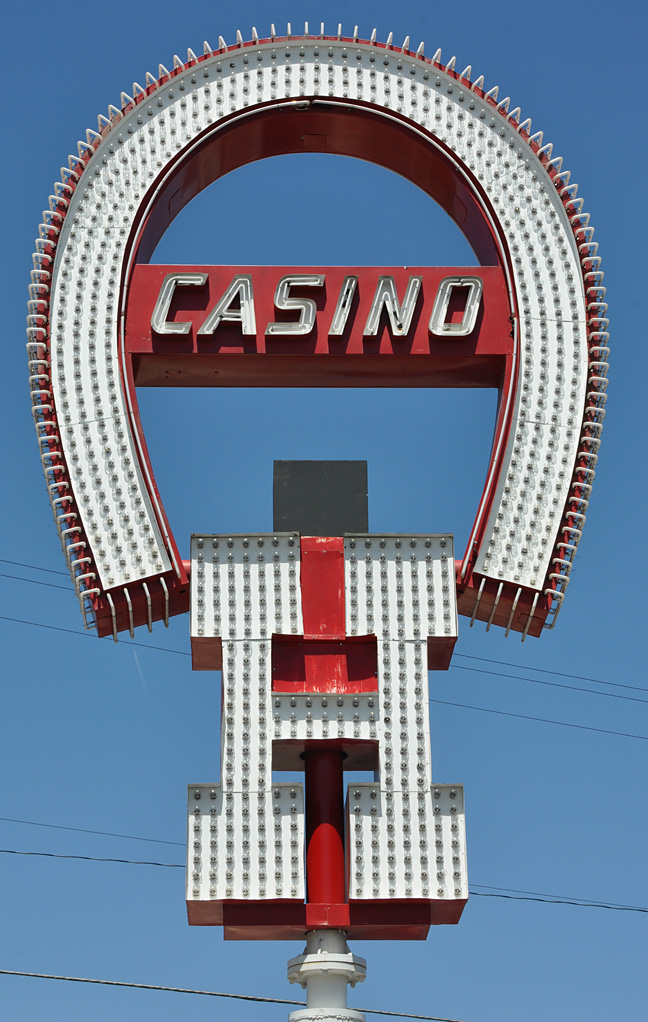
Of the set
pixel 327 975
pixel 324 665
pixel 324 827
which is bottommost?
pixel 327 975

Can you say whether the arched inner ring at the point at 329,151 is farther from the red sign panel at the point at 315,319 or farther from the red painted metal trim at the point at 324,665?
the red painted metal trim at the point at 324,665

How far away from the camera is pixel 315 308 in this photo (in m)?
16.9

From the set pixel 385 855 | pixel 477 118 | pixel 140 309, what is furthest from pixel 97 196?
pixel 385 855

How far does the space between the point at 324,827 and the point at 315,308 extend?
5.44 meters

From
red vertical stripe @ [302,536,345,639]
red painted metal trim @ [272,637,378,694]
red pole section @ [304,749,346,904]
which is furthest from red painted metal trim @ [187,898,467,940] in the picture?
red vertical stripe @ [302,536,345,639]

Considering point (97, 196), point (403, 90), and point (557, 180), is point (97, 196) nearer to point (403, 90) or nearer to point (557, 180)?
point (403, 90)

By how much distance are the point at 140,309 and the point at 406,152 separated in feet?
11.7

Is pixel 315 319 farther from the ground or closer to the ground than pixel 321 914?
farther from the ground

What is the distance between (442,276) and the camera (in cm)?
1712

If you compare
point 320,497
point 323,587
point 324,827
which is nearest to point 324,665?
point 323,587

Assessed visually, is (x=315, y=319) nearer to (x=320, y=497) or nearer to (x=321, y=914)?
(x=320, y=497)

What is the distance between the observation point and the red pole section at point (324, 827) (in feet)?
49.4

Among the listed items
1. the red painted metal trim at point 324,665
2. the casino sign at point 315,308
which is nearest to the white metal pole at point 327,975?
the red painted metal trim at point 324,665

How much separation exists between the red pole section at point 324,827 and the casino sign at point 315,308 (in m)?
2.16
